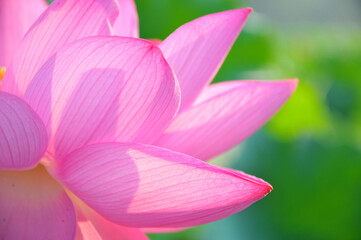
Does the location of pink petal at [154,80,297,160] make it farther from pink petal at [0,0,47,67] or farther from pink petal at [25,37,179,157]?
pink petal at [0,0,47,67]

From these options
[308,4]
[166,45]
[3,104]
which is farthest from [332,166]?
[308,4]

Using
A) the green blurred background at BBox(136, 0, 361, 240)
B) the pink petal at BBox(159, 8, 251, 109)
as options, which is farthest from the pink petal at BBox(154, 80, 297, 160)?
the green blurred background at BBox(136, 0, 361, 240)

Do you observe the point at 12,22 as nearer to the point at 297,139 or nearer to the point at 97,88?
the point at 97,88

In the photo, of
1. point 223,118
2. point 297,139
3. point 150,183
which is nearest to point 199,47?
point 223,118

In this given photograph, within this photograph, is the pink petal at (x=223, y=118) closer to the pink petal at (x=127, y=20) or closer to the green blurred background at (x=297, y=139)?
the pink petal at (x=127, y=20)

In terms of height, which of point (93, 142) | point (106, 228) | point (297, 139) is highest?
point (93, 142)

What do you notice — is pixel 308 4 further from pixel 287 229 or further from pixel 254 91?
pixel 254 91
